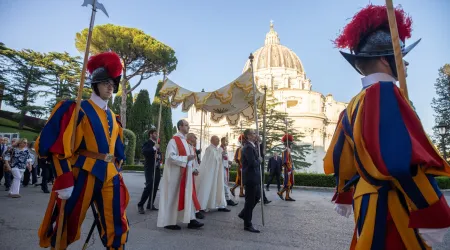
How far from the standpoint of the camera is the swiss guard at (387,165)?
4.99ft

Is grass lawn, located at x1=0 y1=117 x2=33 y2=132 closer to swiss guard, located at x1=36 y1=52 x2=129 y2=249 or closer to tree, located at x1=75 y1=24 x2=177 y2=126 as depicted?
tree, located at x1=75 y1=24 x2=177 y2=126

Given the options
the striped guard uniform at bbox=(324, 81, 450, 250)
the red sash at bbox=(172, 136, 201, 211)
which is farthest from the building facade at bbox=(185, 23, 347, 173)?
the striped guard uniform at bbox=(324, 81, 450, 250)

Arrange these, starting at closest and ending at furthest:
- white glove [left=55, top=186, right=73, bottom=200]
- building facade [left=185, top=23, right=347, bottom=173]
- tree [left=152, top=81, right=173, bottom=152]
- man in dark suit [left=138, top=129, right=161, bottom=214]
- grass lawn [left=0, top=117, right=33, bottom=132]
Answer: white glove [left=55, top=186, right=73, bottom=200], man in dark suit [left=138, top=129, right=161, bottom=214], grass lawn [left=0, top=117, right=33, bottom=132], tree [left=152, top=81, right=173, bottom=152], building facade [left=185, top=23, right=347, bottom=173]

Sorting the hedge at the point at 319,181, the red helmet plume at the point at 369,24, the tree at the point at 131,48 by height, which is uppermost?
the tree at the point at 131,48

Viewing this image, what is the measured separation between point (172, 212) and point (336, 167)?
4.39m

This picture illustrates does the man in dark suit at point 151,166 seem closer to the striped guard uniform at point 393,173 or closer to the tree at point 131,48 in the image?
the striped guard uniform at point 393,173

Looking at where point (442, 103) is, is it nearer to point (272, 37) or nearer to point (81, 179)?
point (81, 179)

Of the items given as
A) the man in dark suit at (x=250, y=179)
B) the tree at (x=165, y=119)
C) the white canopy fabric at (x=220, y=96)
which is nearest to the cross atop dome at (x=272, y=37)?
the tree at (x=165, y=119)

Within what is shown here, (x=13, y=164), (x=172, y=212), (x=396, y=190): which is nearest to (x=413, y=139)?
(x=396, y=190)

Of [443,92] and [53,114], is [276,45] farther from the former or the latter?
[53,114]

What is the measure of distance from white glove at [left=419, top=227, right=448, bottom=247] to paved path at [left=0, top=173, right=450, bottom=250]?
3.25 metres

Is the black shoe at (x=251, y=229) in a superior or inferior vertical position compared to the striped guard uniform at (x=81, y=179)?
inferior

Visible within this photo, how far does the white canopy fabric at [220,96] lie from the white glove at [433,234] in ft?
22.5

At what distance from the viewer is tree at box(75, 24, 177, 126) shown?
32.3 meters
